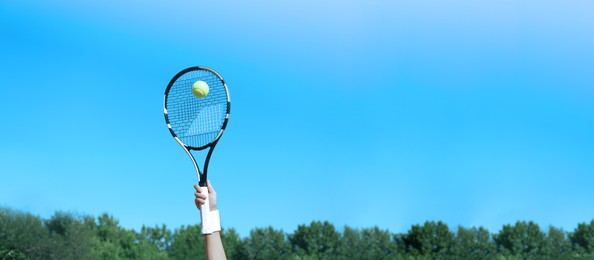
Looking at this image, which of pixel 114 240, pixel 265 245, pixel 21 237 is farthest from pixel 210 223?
pixel 114 240

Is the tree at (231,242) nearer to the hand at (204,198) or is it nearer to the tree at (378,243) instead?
the tree at (378,243)

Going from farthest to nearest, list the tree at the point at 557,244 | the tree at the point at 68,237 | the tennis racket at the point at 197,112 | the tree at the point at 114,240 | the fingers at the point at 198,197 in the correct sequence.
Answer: the tree at the point at 114,240 < the tree at the point at 557,244 < the tree at the point at 68,237 < the tennis racket at the point at 197,112 < the fingers at the point at 198,197

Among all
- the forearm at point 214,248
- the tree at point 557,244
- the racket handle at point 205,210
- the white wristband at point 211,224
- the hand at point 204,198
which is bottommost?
the forearm at point 214,248

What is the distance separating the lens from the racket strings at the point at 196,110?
590 centimetres

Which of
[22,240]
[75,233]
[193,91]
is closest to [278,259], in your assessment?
[75,233]

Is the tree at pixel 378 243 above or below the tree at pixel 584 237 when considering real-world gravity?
above

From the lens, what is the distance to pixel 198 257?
126 ft

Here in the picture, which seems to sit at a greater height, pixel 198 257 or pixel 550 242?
pixel 198 257

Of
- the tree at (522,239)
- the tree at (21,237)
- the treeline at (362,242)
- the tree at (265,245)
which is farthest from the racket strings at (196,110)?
the tree at (265,245)

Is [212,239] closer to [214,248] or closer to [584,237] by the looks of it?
[214,248]

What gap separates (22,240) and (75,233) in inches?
110

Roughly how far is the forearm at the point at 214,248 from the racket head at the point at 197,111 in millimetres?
1725

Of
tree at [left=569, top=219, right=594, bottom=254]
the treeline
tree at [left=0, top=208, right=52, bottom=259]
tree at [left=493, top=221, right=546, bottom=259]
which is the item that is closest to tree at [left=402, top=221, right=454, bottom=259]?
the treeline

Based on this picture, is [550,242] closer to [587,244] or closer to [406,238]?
[587,244]
